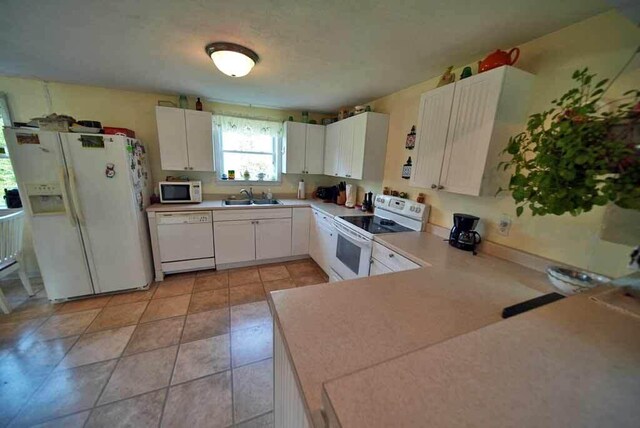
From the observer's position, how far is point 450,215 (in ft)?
6.47

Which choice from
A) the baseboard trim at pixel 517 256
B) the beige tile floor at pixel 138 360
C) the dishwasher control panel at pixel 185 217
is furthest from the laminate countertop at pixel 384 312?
the dishwasher control panel at pixel 185 217

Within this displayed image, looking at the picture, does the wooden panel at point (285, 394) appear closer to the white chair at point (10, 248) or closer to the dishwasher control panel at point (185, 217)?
the dishwasher control panel at point (185, 217)

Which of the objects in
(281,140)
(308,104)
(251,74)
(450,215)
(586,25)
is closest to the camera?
(586,25)

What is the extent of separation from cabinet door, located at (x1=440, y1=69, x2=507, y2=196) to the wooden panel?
1519mm

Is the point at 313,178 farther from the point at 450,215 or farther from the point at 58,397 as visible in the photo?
the point at 58,397

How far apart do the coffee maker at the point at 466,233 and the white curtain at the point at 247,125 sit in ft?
9.24

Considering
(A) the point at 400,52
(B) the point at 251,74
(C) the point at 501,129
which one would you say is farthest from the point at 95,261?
(C) the point at 501,129

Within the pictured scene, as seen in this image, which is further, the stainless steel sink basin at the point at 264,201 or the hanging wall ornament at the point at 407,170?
the stainless steel sink basin at the point at 264,201

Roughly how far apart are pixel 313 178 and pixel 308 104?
1.19 metres

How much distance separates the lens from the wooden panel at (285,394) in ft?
2.35

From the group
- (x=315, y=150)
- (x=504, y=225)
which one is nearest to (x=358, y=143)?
(x=315, y=150)

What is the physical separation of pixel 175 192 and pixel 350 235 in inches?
92.6

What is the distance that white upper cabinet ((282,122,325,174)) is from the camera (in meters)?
3.28

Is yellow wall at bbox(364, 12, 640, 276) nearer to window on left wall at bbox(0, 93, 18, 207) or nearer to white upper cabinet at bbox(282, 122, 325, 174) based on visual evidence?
white upper cabinet at bbox(282, 122, 325, 174)
